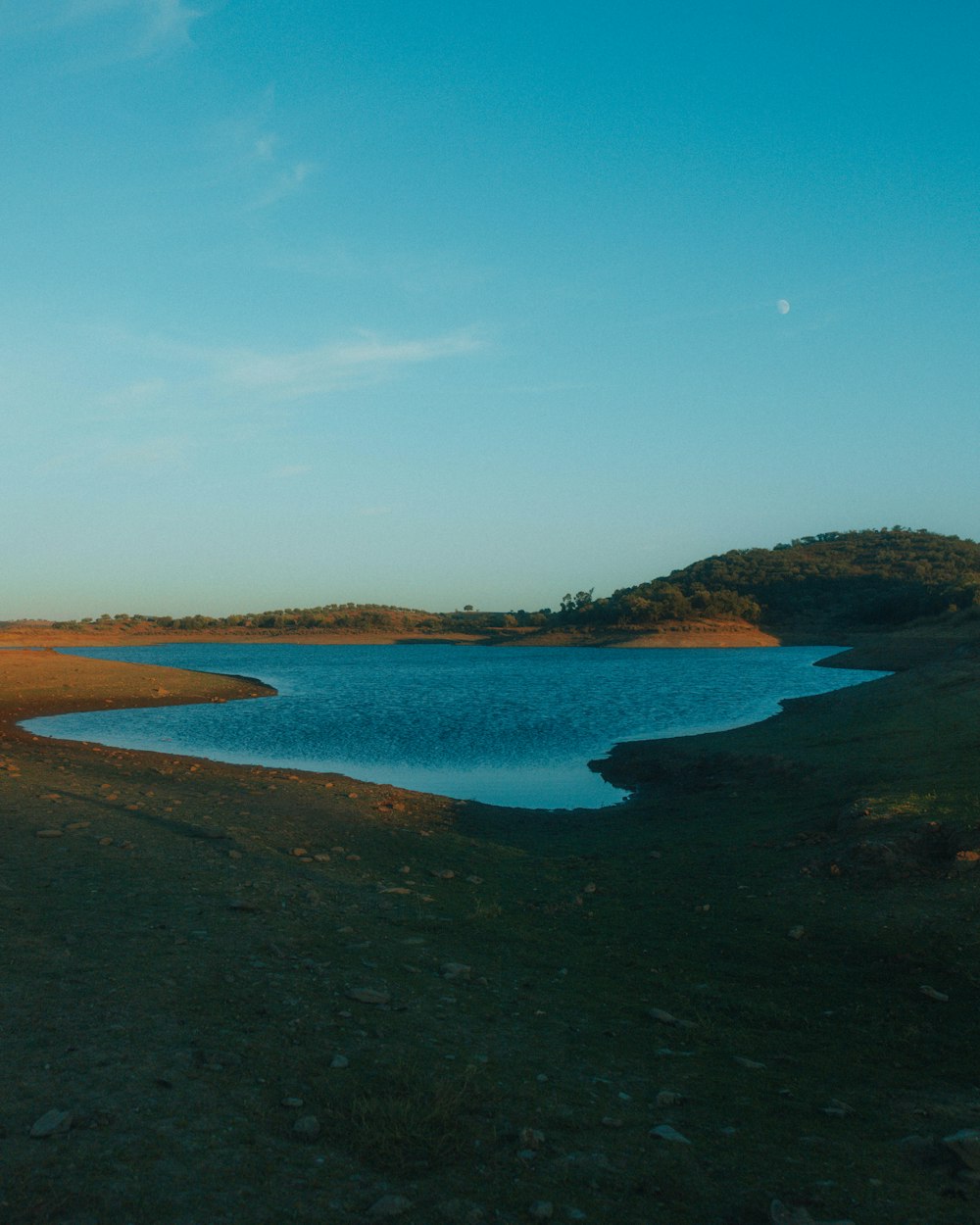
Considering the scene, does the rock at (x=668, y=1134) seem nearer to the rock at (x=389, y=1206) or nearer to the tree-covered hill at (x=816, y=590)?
the rock at (x=389, y=1206)

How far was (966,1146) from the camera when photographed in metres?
5.04

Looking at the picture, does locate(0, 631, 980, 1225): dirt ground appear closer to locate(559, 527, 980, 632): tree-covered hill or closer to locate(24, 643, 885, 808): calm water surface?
locate(24, 643, 885, 808): calm water surface

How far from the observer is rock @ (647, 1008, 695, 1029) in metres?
7.55

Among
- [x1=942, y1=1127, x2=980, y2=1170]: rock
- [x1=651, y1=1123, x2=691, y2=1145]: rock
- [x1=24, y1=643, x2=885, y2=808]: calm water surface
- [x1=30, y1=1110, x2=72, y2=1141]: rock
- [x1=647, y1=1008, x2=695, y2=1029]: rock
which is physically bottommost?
[x1=24, y1=643, x2=885, y2=808]: calm water surface

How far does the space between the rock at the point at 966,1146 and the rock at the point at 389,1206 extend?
3307 millimetres

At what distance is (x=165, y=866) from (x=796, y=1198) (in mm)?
9732

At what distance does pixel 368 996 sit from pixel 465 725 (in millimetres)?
31314

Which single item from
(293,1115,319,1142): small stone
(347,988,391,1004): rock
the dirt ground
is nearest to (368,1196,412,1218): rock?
the dirt ground

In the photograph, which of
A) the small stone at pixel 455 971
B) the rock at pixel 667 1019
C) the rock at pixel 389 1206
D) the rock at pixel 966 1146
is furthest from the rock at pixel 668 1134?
the small stone at pixel 455 971

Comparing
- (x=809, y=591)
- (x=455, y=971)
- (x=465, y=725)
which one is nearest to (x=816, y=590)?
(x=809, y=591)

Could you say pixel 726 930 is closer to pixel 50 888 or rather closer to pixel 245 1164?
pixel 245 1164

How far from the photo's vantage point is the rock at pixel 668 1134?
5.35 m

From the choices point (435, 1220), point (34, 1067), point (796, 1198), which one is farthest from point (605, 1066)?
point (34, 1067)

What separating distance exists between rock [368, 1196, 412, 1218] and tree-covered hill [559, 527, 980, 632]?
11097 centimetres
